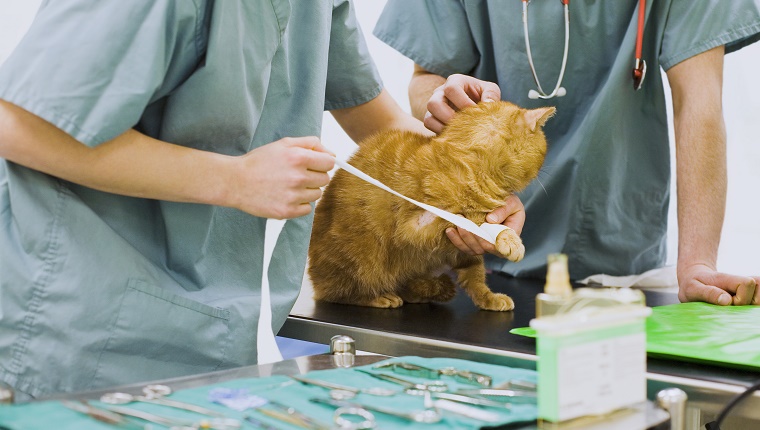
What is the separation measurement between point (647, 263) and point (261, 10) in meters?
1.13

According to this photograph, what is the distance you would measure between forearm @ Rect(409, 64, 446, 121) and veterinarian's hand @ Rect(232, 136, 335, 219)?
83 cm

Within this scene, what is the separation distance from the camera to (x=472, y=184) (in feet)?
4.15

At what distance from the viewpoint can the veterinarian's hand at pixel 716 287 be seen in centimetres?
129

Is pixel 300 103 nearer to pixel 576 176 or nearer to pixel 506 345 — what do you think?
pixel 506 345

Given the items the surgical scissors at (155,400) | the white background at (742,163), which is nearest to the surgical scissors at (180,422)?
the surgical scissors at (155,400)

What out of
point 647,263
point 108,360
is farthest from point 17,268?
point 647,263

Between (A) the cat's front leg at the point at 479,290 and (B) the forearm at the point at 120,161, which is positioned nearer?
(B) the forearm at the point at 120,161

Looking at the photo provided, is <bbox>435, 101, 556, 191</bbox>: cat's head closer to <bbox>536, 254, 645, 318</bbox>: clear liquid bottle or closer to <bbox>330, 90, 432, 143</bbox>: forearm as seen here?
<bbox>330, 90, 432, 143</bbox>: forearm

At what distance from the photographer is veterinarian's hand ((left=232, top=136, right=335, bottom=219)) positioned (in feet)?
3.03

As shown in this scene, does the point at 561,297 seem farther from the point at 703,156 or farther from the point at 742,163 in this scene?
the point at 742,163

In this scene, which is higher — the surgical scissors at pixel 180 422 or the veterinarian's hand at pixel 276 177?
the veterinarian's hand at pixel 276 177

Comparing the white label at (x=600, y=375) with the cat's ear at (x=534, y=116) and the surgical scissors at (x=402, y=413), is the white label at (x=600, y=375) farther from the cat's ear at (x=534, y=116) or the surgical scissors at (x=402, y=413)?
the cat's ear at (x=534, y=116)

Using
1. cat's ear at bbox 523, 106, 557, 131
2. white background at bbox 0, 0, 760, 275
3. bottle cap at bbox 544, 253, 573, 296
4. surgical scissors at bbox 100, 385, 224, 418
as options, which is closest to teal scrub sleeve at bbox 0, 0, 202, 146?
surgical scissors at bbox 100, 385, 224, 418

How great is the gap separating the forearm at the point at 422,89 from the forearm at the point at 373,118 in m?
0.21
